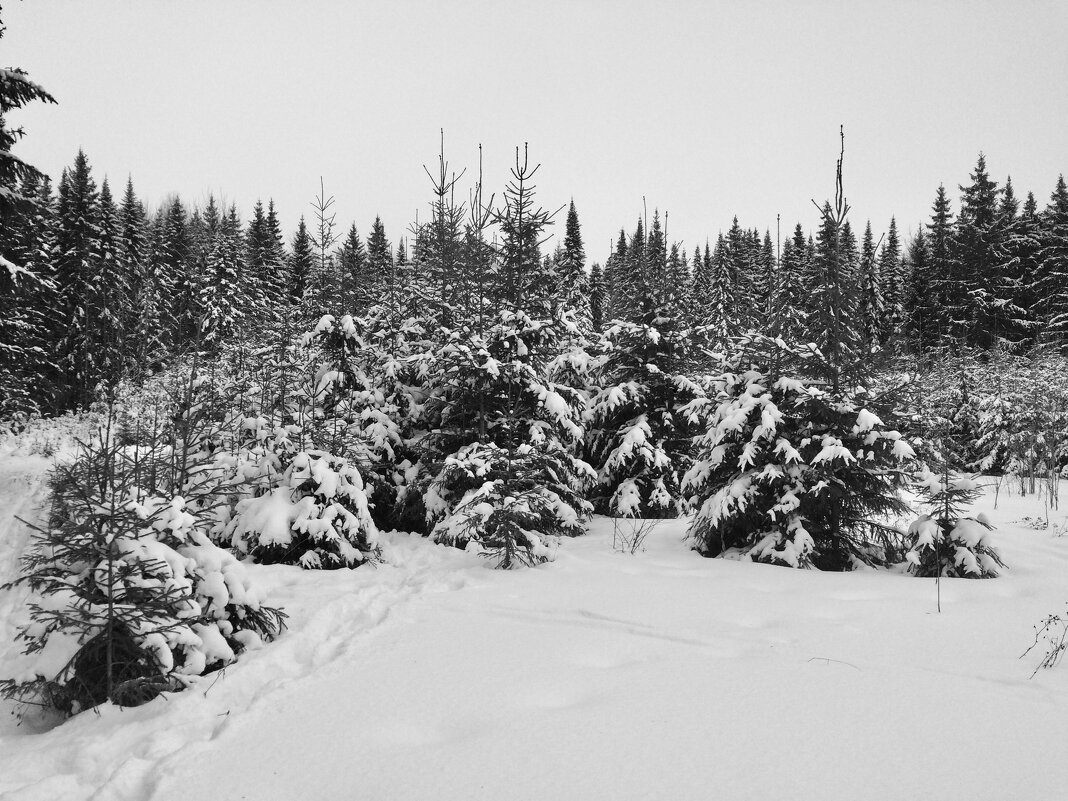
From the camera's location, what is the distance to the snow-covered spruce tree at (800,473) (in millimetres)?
6504

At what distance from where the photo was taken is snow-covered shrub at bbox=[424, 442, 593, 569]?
6895 mm

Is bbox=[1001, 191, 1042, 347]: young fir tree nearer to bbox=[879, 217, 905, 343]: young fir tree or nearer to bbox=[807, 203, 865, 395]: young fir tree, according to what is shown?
bbox=[879, 217, 905, 343]: young fir tree

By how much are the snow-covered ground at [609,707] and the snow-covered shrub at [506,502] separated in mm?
1399

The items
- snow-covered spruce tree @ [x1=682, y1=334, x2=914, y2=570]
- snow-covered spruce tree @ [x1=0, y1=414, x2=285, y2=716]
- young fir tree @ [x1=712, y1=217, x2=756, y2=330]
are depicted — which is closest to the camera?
snow-covered spruce tree @ [x1=0, y1=414, x2=285, y2=716]

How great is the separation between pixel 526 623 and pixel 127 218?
136 ft

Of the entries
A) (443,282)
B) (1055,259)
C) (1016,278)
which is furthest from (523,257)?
(1016,278)

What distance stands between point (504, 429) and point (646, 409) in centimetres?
307

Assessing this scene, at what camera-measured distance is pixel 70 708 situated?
11.9ft

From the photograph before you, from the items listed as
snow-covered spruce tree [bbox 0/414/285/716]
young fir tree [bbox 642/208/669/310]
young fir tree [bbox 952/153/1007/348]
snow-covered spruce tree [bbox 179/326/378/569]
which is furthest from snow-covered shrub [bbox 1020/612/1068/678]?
young fir tree [bbox 952/153/1007/348]

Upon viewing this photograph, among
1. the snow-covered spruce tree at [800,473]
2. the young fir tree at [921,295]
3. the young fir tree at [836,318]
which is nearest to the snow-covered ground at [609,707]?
the snow-covered spruce tree at [800,473]

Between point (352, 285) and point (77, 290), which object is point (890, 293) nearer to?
point (352, 285)

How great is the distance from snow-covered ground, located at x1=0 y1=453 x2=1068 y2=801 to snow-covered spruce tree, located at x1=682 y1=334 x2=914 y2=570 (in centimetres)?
128

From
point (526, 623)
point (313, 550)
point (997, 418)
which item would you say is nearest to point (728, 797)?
point (526, 623)

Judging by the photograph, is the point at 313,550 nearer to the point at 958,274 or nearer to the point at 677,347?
the point at 677,347
